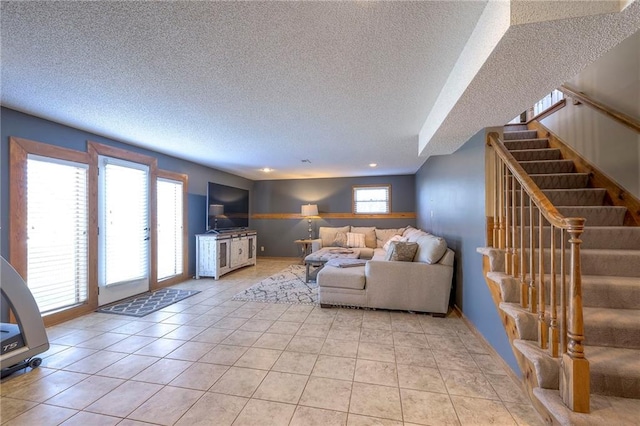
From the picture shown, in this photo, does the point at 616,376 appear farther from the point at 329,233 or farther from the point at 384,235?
the point at 329,233

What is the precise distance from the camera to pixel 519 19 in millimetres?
1116

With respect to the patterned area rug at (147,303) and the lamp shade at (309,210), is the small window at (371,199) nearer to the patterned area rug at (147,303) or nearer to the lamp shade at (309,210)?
the lamp shade at (309,210)

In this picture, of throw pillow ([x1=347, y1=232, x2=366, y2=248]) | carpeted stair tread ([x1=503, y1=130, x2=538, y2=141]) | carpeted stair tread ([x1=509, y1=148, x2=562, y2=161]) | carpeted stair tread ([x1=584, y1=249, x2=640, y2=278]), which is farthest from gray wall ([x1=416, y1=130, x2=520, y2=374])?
throw pillow ([x1=347, y1=232, x2=366, y2=248])

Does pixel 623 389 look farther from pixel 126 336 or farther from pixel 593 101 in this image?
pixel 126 336

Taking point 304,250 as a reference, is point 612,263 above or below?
above

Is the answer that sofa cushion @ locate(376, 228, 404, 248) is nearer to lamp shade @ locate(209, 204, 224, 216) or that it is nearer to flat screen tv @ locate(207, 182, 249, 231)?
flat screen tv @ locate(207, 182, 249, 231)

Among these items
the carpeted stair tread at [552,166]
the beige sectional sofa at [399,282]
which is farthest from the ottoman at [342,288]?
the carpeted stair tread at [552,166]

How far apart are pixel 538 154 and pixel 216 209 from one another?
524 centimetres

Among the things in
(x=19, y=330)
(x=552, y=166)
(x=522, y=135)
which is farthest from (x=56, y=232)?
(x=522, y=135)

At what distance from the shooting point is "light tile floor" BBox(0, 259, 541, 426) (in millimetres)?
1553

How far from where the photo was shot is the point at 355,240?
6.00 metres

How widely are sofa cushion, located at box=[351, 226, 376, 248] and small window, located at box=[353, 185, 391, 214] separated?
59 cm

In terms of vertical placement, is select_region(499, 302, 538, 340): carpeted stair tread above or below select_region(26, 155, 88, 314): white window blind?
below

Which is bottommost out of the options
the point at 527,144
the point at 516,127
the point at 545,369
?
the point at 545,369
